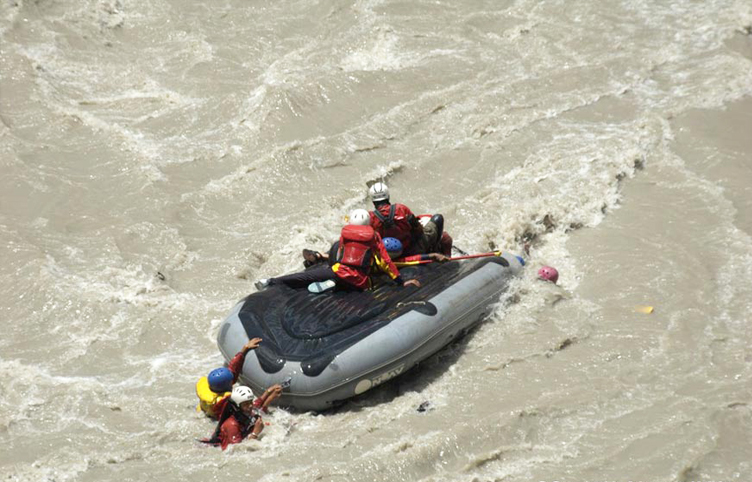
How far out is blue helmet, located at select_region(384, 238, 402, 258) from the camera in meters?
8.56

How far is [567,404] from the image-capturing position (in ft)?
23.1

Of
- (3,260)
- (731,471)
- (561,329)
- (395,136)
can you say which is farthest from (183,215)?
(731,471)

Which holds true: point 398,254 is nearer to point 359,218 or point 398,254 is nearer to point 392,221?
point 392,221

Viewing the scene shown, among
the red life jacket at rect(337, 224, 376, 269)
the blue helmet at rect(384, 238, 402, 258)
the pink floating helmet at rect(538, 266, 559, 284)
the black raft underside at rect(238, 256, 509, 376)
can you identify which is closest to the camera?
the black raft underside at rect(238, 256, 509, 376)

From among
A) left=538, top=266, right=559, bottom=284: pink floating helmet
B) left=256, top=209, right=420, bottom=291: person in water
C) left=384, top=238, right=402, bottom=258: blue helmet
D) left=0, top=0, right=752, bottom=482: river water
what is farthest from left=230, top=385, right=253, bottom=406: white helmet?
left=538, top=266, right=559, bottom=284: pink floating helmet

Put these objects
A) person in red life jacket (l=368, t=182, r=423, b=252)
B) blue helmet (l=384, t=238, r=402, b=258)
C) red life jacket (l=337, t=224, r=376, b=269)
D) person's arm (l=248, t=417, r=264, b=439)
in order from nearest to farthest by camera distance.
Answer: person's arm (l=248, t=417, r=264, b=439) < red life jacket (l=337, t=224, r=376, b=269) < blue helmet (l=384, t=238, r=402, b=258) < person in red life jacket (l=368, t=182, r=423, b=252)

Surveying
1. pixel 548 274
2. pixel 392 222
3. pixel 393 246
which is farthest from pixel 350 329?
pixel 548 274

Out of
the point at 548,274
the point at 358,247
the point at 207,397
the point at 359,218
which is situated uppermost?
the point at 359,218

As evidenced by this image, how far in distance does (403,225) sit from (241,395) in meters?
2.60

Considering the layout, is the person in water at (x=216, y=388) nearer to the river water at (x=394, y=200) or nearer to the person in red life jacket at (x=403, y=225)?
the river water at (x=394, y=200)

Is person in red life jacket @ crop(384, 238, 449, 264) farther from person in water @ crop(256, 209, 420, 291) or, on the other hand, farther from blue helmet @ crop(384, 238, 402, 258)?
person in water @ crop(256, 209, 420, 291)

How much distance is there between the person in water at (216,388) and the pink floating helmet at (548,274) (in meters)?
3.12

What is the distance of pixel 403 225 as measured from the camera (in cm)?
872

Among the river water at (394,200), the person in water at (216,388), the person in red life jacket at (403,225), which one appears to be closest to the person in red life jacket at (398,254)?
the person in red life jacket at (403,225)
